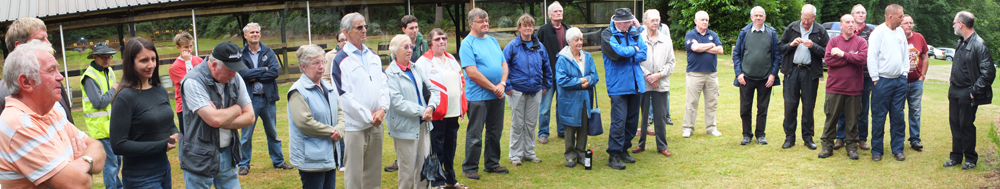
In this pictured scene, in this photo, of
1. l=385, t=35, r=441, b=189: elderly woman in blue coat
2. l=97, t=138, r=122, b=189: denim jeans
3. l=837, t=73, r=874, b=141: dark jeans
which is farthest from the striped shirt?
l=837, t=73, r=874, b=141: dark jeans

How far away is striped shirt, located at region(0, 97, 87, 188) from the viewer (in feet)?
8.08

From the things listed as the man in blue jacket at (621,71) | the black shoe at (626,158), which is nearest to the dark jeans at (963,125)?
the man in blue jacket at (621,71)

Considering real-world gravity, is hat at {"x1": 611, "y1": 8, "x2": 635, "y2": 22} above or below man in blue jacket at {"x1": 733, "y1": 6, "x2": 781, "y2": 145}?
above

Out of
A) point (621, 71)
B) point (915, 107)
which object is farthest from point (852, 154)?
point (621, 71)

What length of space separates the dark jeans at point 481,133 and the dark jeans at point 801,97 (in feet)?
10.0

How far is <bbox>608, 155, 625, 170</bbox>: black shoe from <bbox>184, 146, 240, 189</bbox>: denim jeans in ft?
10.8

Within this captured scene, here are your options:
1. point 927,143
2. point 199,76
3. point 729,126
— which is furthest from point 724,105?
point 199,76

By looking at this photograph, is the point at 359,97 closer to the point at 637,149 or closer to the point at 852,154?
the point at 637,149

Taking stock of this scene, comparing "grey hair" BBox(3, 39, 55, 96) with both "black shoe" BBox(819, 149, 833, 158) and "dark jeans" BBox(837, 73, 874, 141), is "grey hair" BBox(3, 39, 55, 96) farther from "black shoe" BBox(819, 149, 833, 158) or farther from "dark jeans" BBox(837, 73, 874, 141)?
"dark jeans" BBox(837, 73, 874, 141)

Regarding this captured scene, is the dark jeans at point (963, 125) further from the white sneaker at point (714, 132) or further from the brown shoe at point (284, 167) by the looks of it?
the brown shoe at point (284, 167)

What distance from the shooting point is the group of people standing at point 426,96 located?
3252mm

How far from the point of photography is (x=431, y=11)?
562 inches

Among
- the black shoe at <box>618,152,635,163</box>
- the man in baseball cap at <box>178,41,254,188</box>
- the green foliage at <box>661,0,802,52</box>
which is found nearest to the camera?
the man in baseball cap at <box>178,41,254,188</box>

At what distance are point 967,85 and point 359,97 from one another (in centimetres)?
501
